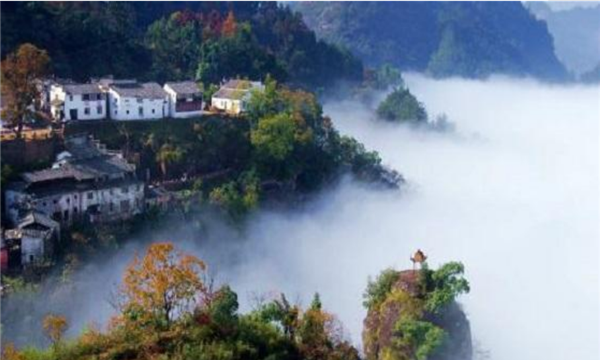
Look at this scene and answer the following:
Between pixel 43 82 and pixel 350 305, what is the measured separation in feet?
37.9

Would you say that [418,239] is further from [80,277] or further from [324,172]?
[80,277]

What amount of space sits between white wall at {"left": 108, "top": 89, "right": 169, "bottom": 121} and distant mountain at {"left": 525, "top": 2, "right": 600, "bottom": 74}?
4134 inches

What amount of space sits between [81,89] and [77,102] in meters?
0.44

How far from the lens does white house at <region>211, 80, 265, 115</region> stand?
28.9 meters

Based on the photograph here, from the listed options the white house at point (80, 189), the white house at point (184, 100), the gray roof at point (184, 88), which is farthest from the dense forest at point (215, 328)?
the gray roof at point (184, 88)

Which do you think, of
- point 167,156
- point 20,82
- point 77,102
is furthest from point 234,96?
point 20,82

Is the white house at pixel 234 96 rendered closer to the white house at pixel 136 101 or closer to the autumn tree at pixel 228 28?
the white house at pixel 136 101

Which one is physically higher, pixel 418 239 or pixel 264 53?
pixel 264 53

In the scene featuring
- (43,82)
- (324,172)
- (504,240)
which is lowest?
(504,240)

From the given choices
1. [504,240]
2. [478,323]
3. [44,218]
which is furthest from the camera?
[504,240]

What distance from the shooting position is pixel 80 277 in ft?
66.4

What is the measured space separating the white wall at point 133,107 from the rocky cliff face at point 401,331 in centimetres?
1089

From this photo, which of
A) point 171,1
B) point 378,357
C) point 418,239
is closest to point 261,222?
point 418,239

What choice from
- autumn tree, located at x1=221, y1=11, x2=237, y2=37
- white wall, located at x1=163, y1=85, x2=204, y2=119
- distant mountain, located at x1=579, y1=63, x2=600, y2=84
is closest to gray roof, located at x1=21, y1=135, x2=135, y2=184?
white wall, located at x1=163, y1=85, x2=204, y2=119
